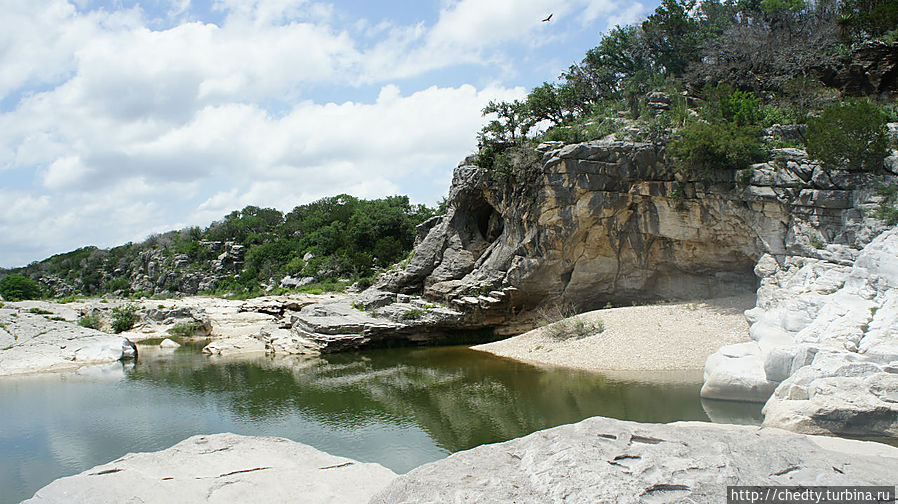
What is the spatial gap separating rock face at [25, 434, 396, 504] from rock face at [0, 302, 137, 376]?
19510 millimetres

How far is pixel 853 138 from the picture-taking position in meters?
17.3

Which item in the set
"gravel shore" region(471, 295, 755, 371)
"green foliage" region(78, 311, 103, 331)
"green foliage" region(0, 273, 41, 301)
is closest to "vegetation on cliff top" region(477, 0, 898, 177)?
"gravel shore" region(471, 295, 755, 371)

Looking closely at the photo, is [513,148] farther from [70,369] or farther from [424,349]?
[70,369]

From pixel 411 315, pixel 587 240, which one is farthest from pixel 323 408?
pixel 587 240

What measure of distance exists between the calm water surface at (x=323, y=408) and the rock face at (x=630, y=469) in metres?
5.85

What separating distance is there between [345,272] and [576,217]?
25.4m

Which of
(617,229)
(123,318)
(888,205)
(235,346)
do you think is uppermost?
(617,229)

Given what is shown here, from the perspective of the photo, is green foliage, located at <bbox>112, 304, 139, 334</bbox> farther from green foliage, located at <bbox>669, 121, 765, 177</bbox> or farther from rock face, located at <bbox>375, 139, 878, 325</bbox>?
green foliage, located at <bbox>669, 121, 765, 177</bbox>

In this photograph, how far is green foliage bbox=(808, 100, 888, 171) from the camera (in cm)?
1708

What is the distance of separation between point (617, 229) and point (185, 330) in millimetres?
29096

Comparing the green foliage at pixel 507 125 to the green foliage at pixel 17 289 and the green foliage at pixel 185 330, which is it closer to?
the green foliage at pixel 185 330

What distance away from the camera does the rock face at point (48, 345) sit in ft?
75.3

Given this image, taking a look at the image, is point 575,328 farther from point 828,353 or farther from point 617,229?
point 828,353

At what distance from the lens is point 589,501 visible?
460cm
